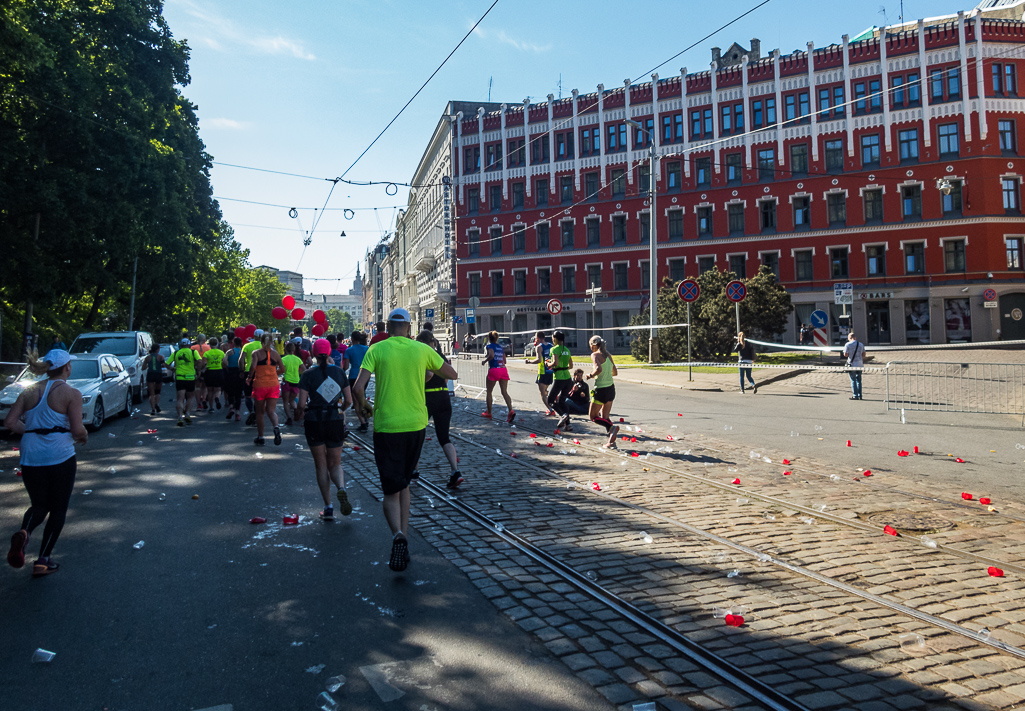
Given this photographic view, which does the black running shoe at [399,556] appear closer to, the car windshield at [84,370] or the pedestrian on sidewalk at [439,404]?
the pedestrian on sidewalk at [439,404]

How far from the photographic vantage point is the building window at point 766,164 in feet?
163

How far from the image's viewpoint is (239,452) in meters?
11.7

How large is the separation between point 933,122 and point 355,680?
5176 cm

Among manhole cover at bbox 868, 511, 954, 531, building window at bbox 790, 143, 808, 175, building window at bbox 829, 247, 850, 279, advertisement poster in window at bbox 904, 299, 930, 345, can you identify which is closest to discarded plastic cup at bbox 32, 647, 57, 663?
manhole cover at bbox 868, 511, 954, 531

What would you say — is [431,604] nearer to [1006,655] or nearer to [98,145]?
[1006,655]

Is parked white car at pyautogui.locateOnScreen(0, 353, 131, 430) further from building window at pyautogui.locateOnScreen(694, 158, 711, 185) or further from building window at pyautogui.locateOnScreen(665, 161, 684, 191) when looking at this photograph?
building window at pyautogui.locateOnScreen(694, 158, 711, 185)

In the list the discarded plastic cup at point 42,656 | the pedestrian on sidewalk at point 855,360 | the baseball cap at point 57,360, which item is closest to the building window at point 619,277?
the pedestrian on sidewalk at point 855,360

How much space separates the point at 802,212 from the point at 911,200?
6.24 m

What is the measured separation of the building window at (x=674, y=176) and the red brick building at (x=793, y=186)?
3.3 inches

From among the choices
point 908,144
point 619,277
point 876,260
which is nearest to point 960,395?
point 876,260

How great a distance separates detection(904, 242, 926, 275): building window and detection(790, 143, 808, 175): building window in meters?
8.00

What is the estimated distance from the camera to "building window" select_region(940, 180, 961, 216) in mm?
44875

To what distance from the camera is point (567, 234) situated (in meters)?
56.1

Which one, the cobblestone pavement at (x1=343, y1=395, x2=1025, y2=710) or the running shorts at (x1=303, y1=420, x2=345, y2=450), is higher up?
the running shorts at (x1=303, y1=420, x2=345, y2=450)
